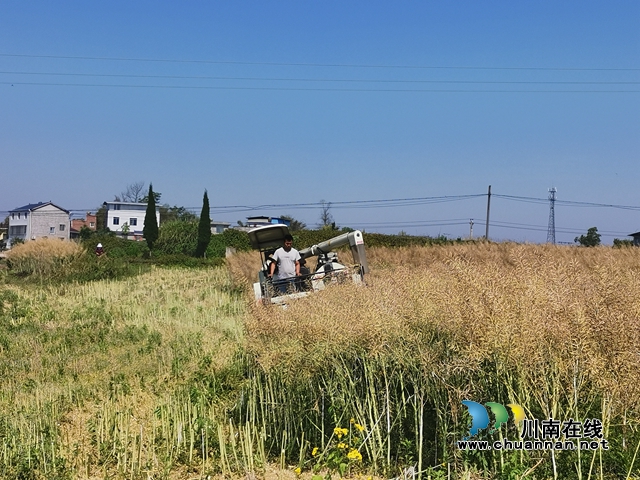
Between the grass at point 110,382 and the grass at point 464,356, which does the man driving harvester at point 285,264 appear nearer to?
the grass at point 110,382

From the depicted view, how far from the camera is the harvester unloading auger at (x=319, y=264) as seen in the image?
11959 millimetres

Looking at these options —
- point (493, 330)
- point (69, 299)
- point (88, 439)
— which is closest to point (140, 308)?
point (69, 299)

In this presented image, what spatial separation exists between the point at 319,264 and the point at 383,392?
7.24 metres

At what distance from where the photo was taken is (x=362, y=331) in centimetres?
647

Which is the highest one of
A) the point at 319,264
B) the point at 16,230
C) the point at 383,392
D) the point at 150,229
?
the point at 150,229

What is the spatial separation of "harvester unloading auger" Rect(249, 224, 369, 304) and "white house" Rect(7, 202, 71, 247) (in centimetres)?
7741

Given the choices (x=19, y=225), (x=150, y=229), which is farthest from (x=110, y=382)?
(x=19, y=225)

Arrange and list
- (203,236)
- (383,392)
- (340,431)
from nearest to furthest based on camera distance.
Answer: (340,431) → (383,392) → (203,236)

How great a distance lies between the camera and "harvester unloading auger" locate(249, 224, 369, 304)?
12.0 metres

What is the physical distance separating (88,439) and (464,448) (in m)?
4.41

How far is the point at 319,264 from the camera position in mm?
13680

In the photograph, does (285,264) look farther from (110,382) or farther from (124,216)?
(124,216)

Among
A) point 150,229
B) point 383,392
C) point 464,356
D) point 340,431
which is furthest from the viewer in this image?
point 150,229

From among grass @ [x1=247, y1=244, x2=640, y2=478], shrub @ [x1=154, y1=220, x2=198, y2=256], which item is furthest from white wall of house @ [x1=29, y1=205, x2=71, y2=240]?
grass @ [x1=247, y1=244, x2=640, y2=478]
